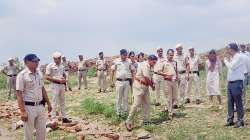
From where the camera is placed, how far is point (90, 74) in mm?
33219

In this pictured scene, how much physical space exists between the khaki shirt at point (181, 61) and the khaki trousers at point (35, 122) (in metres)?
7.14

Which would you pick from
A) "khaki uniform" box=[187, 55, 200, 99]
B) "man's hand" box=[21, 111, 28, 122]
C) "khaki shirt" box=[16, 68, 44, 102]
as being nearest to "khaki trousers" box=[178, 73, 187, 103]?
"khaki uniform" box=[187, 55, 200, 99]

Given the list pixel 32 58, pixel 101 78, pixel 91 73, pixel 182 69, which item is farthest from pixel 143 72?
pixel 91 73

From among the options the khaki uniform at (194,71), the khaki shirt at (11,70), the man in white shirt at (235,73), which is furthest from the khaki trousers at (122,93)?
the khaki shirt at (11,70)

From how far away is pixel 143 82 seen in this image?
43.4 ft

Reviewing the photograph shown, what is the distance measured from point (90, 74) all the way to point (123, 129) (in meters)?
19.9

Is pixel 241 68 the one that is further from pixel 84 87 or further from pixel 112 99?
pixel 84 87

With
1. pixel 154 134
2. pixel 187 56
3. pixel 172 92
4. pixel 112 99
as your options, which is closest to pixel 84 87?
pixel 112 99

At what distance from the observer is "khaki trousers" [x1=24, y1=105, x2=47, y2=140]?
31.8 feet

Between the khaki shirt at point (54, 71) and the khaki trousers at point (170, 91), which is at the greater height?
the khaki shirt at point (54, 71)

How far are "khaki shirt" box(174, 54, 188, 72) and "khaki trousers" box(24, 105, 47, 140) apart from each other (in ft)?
23.4

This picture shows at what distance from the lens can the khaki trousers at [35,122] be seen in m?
9.69

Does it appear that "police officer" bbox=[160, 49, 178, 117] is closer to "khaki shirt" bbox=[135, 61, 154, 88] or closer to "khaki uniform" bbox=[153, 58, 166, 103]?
"khaki uniform" bbox=[153, 58, 166, 103]

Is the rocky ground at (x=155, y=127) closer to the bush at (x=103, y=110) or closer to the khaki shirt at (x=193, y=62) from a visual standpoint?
the bush at (x=103, y=110)
